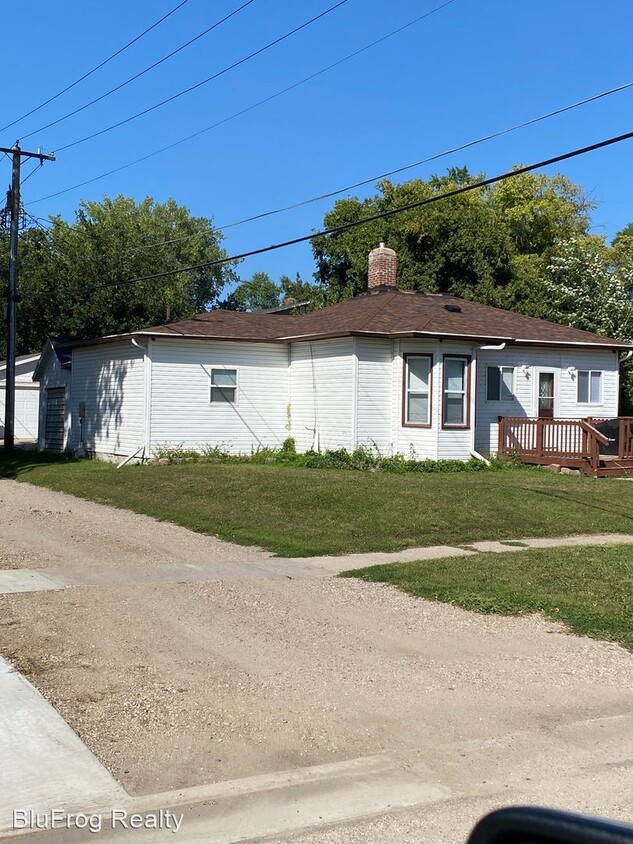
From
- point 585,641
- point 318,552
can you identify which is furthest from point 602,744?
point 318,552

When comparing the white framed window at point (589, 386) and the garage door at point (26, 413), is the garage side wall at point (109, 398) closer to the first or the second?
the white framed window at point (589, 386)

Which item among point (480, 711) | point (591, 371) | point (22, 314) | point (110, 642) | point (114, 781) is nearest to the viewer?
point (114, 781)

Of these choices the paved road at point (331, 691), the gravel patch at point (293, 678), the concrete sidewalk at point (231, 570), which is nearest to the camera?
the paved road at point (331, 691)

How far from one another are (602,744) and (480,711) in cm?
89

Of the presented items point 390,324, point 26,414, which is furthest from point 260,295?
point 390,324

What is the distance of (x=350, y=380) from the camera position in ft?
75.1

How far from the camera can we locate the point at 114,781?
4824mm

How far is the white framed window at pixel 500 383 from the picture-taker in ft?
80.6

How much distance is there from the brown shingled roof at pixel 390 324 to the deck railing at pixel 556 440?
2462 mm

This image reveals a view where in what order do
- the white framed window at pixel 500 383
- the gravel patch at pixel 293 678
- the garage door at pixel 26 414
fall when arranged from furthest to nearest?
the garage door at pixel 26 414
the white framed window at pixel 500 383
the gravel patch at pixel 293 678

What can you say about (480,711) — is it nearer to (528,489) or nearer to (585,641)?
(585,641)

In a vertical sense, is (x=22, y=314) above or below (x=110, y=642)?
above

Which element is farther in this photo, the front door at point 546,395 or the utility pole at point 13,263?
the utility pole at point 13,263

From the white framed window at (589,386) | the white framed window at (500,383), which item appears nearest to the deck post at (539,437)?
the white framed window at (500,383)
